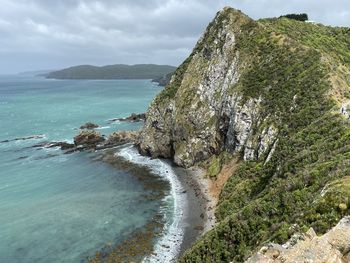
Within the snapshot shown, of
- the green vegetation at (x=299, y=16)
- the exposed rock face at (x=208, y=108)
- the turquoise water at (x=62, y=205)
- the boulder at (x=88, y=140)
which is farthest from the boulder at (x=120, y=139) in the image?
the green vegetation at (x=299, y=16)

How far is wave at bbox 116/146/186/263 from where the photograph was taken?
46500 millimetres

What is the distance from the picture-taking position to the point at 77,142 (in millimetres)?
101750

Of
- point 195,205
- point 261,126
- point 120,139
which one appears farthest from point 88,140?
point 261,126

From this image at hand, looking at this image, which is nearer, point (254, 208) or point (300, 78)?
point (254, 208)

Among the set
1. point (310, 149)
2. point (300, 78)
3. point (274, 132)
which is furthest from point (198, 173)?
point (310, 149)

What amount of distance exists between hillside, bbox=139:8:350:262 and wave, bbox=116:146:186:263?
400 centimetres

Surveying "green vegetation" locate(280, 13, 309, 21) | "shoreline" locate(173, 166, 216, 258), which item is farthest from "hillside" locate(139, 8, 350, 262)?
"green vegetation" locate(280, 13, 309, 21)

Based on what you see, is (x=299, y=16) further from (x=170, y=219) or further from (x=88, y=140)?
(x=170, y=219)

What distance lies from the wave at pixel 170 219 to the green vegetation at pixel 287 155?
6.02m

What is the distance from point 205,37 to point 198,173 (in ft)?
131

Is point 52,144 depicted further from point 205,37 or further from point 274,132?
point 274,132

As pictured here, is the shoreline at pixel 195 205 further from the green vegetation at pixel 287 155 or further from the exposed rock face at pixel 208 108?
the exposed rock face at pixel 208 108

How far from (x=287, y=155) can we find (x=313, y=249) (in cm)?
2939

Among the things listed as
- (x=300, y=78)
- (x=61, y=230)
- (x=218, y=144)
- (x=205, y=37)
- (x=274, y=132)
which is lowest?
(x=61, y=230)
